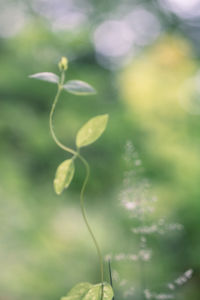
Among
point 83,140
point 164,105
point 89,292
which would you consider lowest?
point 89,292

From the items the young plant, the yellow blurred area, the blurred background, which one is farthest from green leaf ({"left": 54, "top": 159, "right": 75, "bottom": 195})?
the yellow blurred area

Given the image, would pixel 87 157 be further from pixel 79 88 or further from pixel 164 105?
pixel 79 88

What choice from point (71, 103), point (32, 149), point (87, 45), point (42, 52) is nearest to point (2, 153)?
point (32, 149)

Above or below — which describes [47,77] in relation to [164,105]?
below

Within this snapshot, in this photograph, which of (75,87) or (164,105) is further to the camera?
(164,105)

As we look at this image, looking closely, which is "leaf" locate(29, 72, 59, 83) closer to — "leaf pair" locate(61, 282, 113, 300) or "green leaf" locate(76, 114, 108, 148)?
"green leaf" locate(76, 114, 108, 148)

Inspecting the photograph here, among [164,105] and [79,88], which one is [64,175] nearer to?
[79,88]

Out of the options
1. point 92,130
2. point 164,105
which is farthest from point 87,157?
point 92,130
